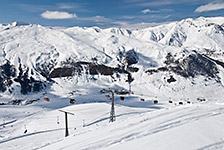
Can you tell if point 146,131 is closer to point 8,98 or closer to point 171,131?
point 171,131

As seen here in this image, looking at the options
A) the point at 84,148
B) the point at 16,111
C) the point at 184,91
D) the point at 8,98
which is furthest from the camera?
the point at 184,91

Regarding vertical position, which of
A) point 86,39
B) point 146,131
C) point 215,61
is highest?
point 86,39

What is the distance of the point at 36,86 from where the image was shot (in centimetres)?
11900

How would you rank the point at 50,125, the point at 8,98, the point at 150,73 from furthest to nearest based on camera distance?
the point at 150,73 < the point at 8,98 < the point at 50,125

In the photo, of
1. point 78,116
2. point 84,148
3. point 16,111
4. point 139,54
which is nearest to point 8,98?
point 16,111

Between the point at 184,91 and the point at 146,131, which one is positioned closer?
the point at 146,131

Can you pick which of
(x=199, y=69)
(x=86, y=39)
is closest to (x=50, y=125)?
(x=199, y=69)

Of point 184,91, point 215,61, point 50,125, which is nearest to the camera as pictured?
point 50,125

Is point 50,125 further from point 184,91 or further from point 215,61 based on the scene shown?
point 215,61

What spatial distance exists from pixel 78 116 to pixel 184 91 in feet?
273

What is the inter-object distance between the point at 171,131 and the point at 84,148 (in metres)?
5.05

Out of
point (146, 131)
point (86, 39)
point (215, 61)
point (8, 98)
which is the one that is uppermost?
point (86, 39)

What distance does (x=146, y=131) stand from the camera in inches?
536

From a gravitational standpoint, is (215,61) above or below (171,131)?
above
